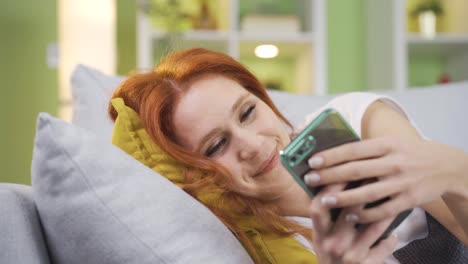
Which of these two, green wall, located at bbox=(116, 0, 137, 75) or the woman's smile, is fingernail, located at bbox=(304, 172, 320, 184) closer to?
the woman's smile

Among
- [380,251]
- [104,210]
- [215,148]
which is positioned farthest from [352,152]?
[215,148]

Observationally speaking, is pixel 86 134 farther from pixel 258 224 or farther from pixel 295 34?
pixel 295 34

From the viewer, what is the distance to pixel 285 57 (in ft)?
10.1

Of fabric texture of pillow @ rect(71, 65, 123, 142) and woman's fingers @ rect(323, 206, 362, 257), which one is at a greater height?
fabric texture of pillow @ rect(71, 65, 123, 142)

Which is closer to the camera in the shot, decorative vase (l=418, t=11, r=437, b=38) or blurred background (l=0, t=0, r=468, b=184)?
blurred background (l=0, t=0, r=468, b=184)

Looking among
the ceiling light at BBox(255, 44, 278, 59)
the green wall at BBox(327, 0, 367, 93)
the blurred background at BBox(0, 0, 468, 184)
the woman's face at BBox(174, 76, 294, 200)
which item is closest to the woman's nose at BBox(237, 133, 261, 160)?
the woman's face at BBox(174, 76, 294, 200)

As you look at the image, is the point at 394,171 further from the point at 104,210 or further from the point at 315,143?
the point at 104,210

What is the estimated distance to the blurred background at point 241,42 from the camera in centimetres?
274

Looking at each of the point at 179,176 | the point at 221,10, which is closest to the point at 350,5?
the point at 221,10

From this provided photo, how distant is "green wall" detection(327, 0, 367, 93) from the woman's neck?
2165 mm

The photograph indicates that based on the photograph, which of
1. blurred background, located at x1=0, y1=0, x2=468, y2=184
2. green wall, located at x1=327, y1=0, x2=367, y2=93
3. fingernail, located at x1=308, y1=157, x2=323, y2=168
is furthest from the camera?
green wall, located at x1=327, y1=0, x2=367, y2=93

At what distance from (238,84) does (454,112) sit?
0.71m

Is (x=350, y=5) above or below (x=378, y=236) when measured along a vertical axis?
above

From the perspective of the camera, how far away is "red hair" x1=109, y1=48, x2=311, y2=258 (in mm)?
917
